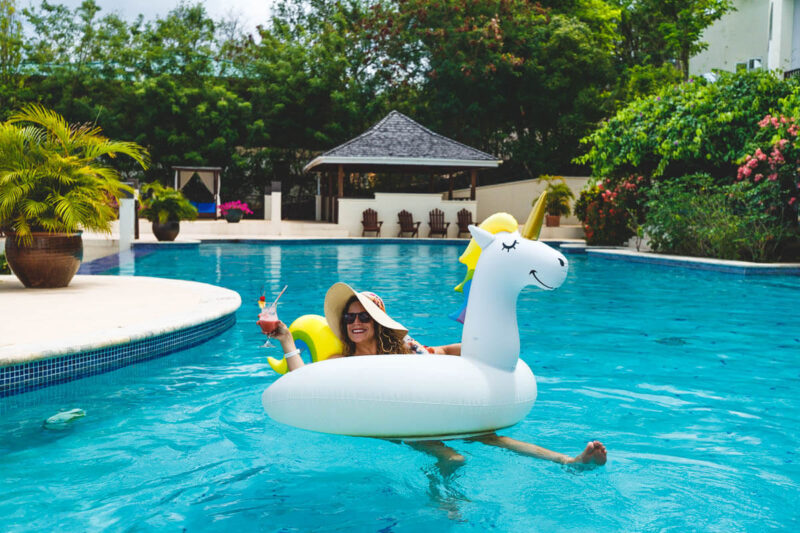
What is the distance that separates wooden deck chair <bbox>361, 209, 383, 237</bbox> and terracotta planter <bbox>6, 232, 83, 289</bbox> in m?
16.6

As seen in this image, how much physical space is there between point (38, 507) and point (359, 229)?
22.6m

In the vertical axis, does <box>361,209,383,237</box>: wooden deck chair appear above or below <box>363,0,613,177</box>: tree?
below

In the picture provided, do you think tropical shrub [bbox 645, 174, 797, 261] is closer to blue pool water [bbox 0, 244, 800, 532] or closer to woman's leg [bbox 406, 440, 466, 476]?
blue pool water [bbox 0, 244, 800, 532]

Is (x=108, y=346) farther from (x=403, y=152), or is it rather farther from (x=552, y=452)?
(x=403, y=152)

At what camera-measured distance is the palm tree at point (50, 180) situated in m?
8.73

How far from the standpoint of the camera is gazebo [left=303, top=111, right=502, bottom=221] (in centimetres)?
2589

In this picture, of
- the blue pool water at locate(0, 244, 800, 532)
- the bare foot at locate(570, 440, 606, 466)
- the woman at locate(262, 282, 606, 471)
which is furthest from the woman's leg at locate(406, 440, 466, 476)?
the bare foot at locate(570, 440, 606, 466)

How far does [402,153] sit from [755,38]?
46.6 ft

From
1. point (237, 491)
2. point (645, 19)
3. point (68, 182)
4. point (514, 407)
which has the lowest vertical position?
point (237, 491)

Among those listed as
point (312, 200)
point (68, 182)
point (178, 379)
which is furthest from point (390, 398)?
point (312, 200)

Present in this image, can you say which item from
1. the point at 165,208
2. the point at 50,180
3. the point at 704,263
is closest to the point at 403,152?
the point at 165,208

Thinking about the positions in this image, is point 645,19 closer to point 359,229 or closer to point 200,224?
point 359,229

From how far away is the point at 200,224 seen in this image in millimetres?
26469

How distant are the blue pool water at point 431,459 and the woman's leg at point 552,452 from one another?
336mm
